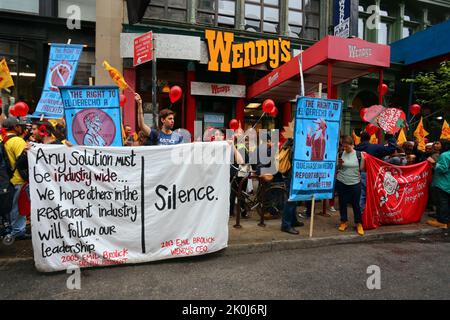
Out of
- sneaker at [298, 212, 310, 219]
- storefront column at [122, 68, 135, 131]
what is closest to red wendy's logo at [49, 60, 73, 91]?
storefront column at [122, 68, 135, 131]

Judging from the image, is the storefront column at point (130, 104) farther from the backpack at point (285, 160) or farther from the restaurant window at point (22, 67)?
the backpack at point (285, 160)

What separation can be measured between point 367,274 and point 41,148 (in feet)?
15.2

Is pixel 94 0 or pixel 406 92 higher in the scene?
pixel 94 0

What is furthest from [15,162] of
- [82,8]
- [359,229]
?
[82,8]

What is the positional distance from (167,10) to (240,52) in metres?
3.37

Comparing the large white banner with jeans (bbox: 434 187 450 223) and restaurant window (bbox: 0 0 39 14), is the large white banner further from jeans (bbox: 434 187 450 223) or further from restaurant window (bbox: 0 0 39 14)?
restaurant window (bbox: 0 0 39 14)

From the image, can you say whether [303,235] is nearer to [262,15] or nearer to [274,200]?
[274,200]

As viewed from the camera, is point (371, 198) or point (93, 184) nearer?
point (93, 184)

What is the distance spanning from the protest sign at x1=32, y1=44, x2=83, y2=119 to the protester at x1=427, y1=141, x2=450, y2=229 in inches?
333

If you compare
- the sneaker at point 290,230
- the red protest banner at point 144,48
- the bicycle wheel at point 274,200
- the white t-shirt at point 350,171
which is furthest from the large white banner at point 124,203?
the red protest banner at point 144,48
